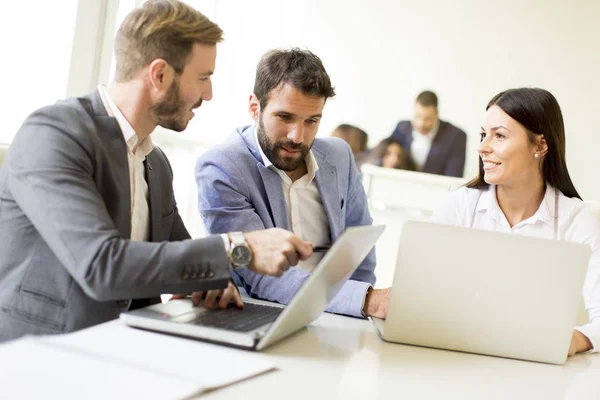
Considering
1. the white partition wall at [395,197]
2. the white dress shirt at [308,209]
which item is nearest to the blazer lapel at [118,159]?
the white dress shirt at [308,209]

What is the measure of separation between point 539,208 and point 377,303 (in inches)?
31.1

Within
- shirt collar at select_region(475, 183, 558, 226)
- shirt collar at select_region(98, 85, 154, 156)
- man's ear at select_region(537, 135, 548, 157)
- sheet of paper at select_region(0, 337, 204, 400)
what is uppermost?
man's ear at select_region(537, 135, 548, 157)

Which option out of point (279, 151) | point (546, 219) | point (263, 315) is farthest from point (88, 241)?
point (546, 219)

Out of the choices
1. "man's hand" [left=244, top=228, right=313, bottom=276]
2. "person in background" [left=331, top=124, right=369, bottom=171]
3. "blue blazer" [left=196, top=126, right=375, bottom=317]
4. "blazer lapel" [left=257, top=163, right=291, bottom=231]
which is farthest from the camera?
"person in background" [left=331, top=124, right=369, bottom=171]

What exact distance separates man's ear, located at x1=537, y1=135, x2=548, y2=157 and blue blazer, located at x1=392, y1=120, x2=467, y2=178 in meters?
2.39

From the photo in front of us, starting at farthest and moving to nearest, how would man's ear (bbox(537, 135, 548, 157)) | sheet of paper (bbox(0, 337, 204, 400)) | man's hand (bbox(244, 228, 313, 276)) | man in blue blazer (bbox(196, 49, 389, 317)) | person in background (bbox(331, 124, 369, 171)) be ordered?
person in background (bbox(331, 124, 369, 171)), man's ear (bbox(537, 135, 548, 157)), man in blue blazer (bbox(196, 49, 389, 317)), man's hand (bbox(244, 228, 313, 276)), sheet of paper (bbox(0, 337, 204, 400))

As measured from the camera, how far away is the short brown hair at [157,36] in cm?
146

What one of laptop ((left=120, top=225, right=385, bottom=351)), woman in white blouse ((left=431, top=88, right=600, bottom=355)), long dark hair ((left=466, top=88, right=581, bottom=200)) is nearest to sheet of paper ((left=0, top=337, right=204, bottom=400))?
laptop ((left=120, top=225, right=385, bottom=351))

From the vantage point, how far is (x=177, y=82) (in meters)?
1.49

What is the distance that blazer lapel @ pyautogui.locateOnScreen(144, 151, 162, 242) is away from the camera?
4.99 ft

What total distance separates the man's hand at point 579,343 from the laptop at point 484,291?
0.15 metres

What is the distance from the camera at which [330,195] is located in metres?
2.09

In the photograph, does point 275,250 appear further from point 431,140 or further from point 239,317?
point 431,140

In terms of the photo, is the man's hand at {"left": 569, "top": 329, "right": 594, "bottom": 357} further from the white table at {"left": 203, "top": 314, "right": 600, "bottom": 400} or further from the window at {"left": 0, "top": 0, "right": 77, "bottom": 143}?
the window at {"left": 0, "top": 0, "right": 77, "bottom": 143}
